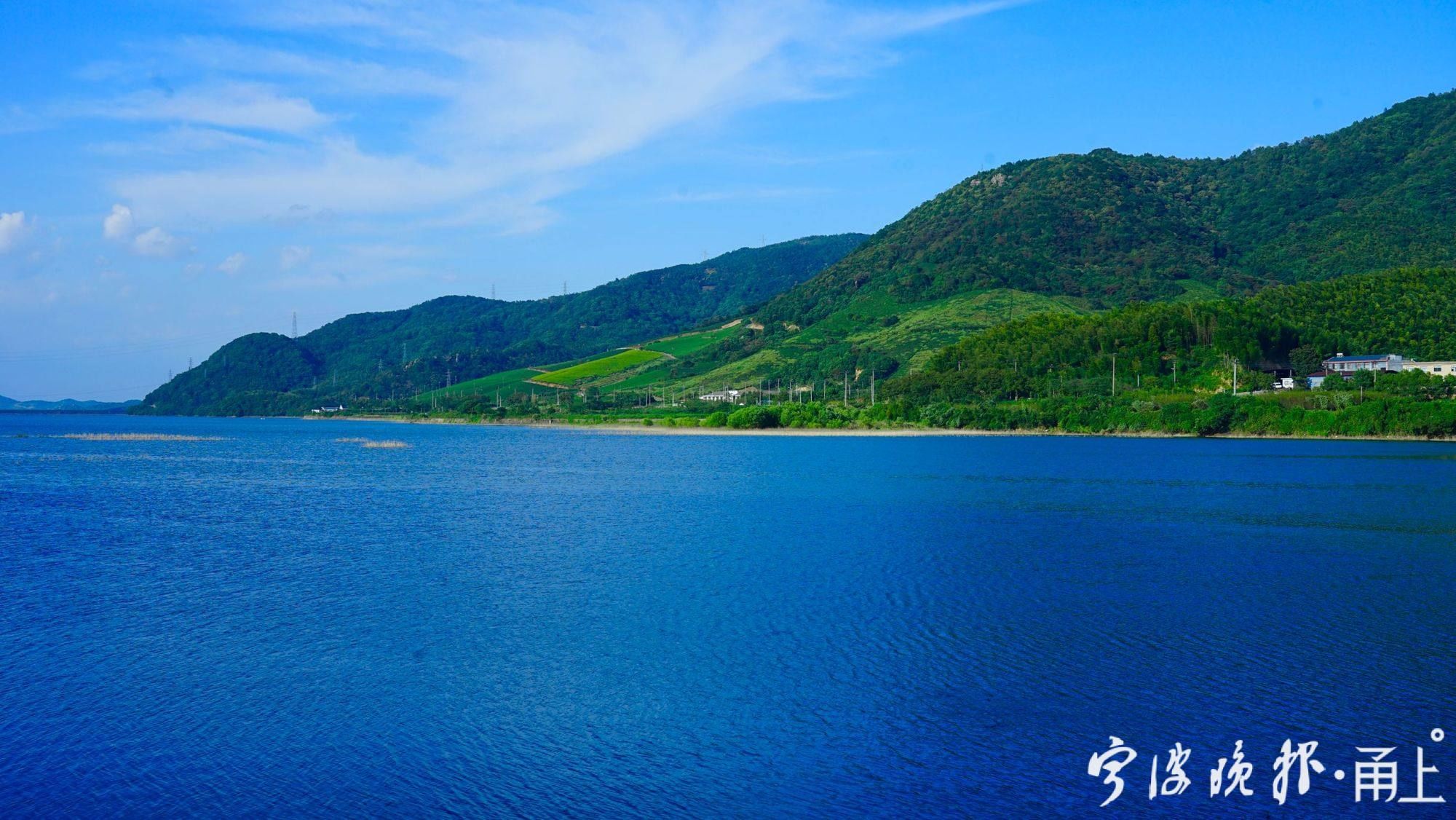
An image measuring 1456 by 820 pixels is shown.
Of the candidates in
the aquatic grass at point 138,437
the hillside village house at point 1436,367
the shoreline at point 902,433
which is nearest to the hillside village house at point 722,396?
the shoreline at point 902,433

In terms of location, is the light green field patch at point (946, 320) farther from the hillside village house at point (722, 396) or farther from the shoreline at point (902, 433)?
the shoreline at point (902, 433)

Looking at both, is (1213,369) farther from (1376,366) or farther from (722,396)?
(722,396)

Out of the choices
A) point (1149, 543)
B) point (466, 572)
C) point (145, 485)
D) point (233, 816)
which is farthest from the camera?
point (145, 485)

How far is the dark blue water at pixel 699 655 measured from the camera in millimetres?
12336

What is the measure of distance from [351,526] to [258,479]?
21.3 metres

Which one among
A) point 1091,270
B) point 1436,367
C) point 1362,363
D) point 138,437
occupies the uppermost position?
point 1091,270

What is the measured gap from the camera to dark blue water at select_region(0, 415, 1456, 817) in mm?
12336

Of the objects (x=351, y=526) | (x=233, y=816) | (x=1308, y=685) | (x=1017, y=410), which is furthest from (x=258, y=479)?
(x=1017, y=410)

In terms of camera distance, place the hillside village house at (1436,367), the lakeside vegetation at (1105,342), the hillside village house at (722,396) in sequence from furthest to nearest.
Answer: the hillside village house at (722,396) < the hillside village house at (1436,367) < the lakeside vegetation at (1105,342)

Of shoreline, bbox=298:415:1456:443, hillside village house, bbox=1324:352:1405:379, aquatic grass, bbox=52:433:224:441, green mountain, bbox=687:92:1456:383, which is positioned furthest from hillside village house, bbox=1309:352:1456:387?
aquatic grass, bbox=52:433:224:441

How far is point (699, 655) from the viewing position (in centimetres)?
1809

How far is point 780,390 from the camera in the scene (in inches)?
5753

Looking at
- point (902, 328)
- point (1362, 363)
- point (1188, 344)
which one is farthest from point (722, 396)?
point (1362, 363)

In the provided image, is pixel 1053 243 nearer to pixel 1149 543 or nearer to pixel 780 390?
pixel 780 390
